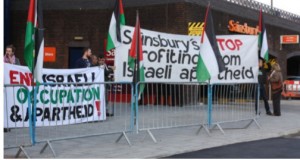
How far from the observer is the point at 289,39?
97.5ft

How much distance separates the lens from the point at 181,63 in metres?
12.0

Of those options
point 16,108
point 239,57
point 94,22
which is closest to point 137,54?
point 16,108

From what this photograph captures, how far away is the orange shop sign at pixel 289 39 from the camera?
29609 millimetres

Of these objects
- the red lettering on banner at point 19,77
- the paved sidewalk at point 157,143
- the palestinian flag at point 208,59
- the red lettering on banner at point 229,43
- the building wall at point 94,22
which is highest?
the building wall at point 94,22

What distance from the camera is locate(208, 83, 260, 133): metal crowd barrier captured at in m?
11.8

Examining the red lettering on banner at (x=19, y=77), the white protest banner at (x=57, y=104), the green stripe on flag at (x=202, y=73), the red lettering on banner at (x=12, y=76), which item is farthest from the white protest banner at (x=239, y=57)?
the red lettering on banner at (x=12, y=76)

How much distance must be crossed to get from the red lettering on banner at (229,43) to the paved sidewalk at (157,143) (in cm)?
198

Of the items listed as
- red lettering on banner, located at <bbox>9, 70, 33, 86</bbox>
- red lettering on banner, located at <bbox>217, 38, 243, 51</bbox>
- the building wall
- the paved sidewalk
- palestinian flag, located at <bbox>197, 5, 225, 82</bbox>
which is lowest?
the paved sidewalk

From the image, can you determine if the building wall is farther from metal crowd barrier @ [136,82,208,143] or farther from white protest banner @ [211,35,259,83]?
metal crowd barrier @ [136,82,208,143]

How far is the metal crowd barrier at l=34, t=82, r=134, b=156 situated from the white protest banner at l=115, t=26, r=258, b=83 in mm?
1767

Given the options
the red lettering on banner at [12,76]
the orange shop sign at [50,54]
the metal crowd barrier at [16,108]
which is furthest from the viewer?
the orange shop sign at [50,54]

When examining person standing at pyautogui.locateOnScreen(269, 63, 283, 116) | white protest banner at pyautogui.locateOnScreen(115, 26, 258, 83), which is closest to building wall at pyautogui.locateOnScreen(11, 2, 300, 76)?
person standing at pyautogui.locateOnScreen(269, 63, 283, 116)

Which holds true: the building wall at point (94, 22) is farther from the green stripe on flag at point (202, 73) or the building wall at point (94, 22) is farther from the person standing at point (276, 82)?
the green stripe on flag at point (202, 73)

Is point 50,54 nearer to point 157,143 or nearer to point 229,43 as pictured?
point 229,43
